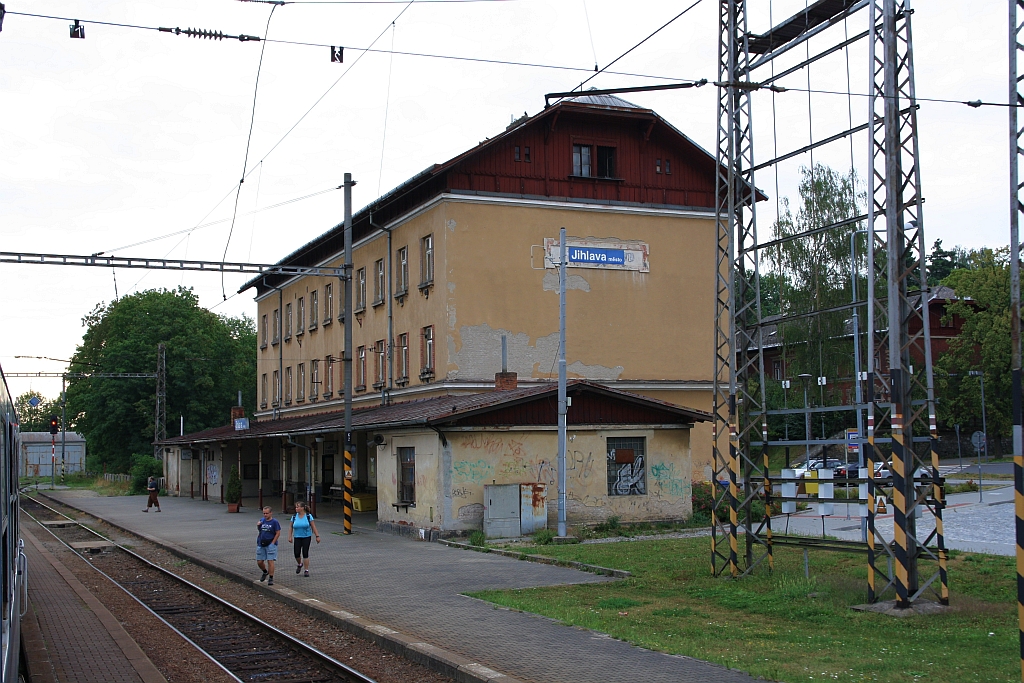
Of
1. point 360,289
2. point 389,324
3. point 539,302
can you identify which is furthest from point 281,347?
point 539,302

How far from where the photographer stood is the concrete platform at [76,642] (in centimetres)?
1064

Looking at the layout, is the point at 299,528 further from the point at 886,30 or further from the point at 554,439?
the point at 886,30

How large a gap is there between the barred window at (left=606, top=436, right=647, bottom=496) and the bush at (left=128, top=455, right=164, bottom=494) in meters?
39.2

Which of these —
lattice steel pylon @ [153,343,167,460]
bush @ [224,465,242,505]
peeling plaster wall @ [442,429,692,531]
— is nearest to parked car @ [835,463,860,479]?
peeling plaster wall @ [442,429,692,531]

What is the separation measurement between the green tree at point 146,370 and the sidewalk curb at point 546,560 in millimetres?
55305

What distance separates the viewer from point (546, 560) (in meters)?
19.3

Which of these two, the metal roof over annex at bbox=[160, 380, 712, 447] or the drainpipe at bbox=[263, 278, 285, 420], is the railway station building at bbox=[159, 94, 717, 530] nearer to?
the metal roof over annex at bbox=[160, 380, 712, 447]

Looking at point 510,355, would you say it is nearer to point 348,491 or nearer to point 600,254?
point 600,254

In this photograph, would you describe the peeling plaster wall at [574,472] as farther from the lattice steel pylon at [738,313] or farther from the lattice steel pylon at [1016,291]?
the lattice steel pylon at [1016,291]

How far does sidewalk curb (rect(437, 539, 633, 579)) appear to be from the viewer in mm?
17094

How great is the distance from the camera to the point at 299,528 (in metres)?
18.2

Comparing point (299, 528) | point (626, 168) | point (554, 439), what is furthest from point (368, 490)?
point (299, 528)

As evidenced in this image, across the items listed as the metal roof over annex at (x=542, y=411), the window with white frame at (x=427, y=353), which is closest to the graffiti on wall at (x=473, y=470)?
the metal roof over annex at (x=542, y=411)

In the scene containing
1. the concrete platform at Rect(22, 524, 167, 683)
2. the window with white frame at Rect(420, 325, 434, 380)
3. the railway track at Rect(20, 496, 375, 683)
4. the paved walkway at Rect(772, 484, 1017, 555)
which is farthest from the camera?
the window with white frame at Rect(420, 325, 434, 380)
